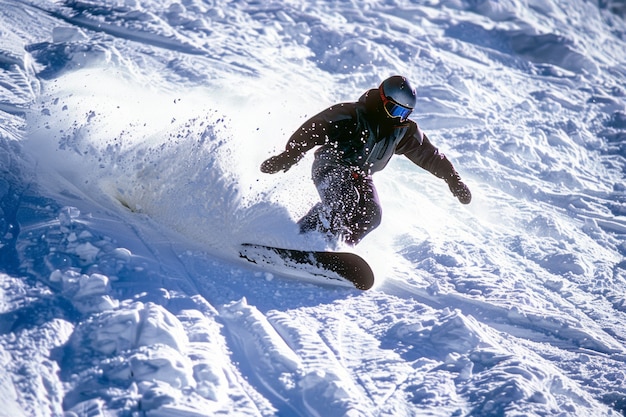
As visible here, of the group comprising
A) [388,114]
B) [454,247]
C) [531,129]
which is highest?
[388,114]

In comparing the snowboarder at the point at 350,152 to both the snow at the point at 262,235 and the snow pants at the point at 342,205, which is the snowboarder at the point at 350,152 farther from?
the snow at the point at 262,235

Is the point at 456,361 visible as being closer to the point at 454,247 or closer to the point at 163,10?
the point at 454,247

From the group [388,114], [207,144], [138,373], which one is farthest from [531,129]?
[138,373]

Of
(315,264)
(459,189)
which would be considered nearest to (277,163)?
(315,264)

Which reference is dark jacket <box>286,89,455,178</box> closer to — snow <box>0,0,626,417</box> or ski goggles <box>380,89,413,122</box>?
ski goggles <box>380,89,413,122</box>

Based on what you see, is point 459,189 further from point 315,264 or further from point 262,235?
point 262,235

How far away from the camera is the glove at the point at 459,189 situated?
4078mm

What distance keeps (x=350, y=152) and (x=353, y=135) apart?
0.39 feet

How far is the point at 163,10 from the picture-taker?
6867 millimetres

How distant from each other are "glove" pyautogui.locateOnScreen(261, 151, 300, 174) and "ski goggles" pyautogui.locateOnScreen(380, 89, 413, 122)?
701mm

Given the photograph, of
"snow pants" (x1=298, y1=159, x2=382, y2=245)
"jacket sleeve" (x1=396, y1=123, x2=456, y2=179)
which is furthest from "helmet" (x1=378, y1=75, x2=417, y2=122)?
"snow pants" (x1=298, y1=159, x2=382, y2=245)

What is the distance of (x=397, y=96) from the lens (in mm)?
3467

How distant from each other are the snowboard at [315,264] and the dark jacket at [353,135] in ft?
2.23

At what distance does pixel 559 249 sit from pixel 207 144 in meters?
2.93
